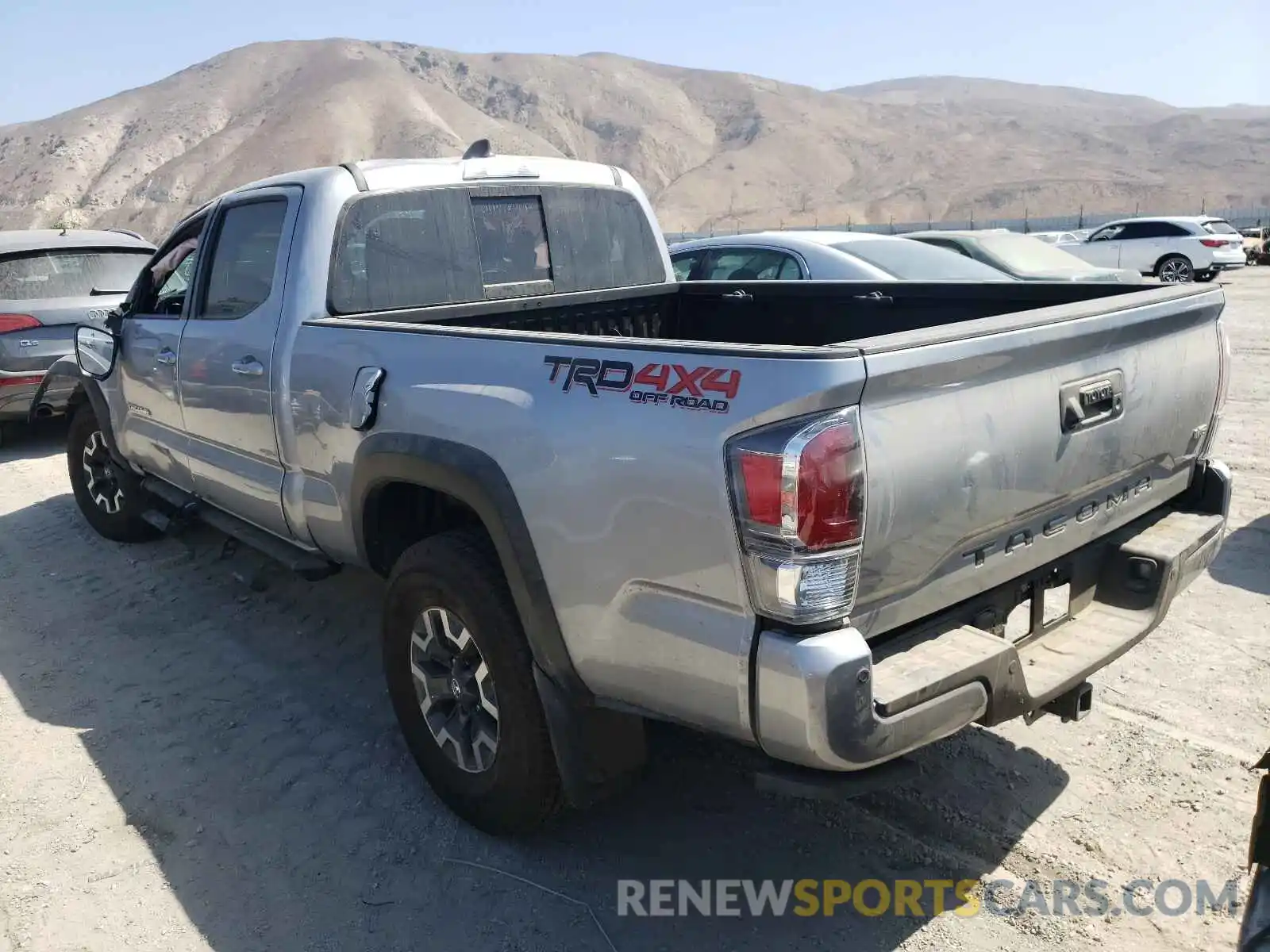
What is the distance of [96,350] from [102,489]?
3.53ft

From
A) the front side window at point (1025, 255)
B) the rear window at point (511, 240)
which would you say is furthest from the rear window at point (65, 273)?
the front side window at point (1025, 255)

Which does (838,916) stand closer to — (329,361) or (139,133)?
(329,361)

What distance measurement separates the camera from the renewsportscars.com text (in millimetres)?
2793

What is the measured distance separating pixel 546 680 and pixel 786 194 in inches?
4374

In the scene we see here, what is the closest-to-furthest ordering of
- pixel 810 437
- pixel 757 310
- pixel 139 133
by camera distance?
pixel 810 437 < pixel 757 310 < pixel 139 133

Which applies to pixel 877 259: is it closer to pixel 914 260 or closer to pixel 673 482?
pixel 914 260

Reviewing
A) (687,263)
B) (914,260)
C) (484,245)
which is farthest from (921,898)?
(687,263)

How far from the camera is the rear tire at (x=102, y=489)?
19.2ft

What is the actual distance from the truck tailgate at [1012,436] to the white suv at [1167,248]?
824 inches

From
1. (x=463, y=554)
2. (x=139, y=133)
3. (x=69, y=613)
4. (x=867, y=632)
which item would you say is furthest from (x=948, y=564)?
(x=139, y=133)

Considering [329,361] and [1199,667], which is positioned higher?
[329,361]

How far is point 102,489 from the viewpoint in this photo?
20.4ft

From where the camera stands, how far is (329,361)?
3.53m

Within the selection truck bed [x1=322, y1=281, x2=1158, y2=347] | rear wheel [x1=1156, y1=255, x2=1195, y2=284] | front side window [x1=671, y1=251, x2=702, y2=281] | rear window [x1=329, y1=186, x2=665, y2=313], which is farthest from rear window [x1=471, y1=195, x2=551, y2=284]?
rear wheel [x1=1156, y1=255, x2=1195, y2=284]
